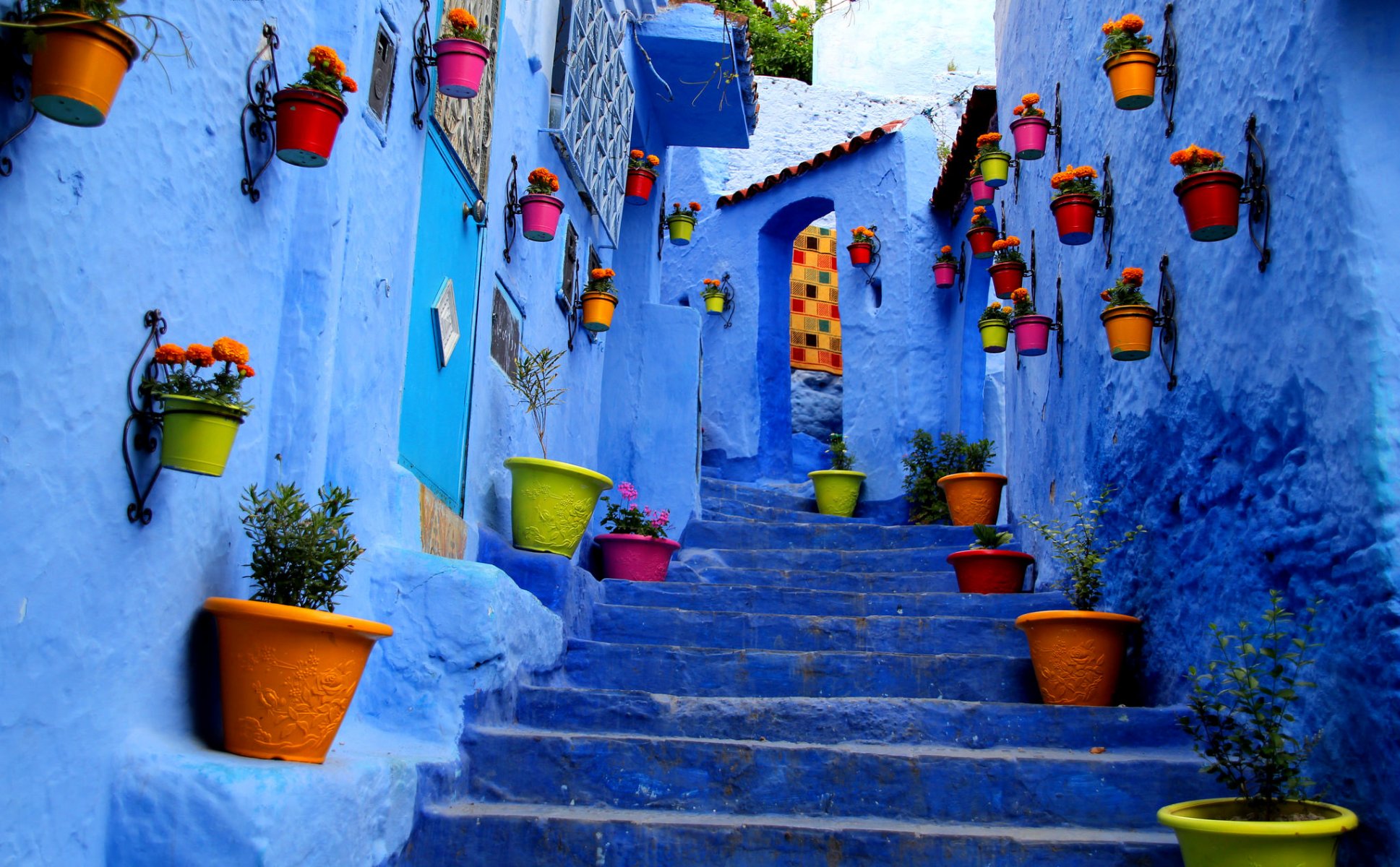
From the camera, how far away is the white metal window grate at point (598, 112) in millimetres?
6383

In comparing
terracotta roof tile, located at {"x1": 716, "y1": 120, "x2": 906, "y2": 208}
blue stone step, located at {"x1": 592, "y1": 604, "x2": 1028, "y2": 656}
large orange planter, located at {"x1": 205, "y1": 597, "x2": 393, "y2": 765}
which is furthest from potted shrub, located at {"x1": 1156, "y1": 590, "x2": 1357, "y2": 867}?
terracotta roof tile, located at {"x1": 716, "y1": 120, "x2": 906, "y2": 208}

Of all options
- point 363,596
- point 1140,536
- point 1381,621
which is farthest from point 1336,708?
point 363,596

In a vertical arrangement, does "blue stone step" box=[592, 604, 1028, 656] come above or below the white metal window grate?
below

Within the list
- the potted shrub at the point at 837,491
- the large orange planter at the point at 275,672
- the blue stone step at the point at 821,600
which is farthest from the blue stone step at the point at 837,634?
the potted shrub at the point at 837,491

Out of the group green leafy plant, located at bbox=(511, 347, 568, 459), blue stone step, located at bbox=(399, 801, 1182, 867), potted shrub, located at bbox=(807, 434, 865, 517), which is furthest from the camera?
potted shrub, located at bbox=(807, 434, 865, 517)

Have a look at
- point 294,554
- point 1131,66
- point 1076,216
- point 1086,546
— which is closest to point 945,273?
point 1076,216

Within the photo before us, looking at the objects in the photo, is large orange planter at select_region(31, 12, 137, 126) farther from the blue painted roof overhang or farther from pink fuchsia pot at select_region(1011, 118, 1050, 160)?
the blue painted roof overhang

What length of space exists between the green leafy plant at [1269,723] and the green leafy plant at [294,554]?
7.60 feet

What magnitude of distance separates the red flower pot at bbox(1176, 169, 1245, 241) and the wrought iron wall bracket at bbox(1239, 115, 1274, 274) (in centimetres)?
5

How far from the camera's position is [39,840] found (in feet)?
7.39

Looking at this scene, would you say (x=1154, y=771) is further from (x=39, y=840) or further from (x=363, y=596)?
(x=39, y=840)

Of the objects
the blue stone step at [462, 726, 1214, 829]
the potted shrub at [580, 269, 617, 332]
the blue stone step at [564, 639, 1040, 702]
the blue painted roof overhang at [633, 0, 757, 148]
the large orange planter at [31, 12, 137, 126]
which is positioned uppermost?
the blue painted roof overhang at [633, 0, 757, 148]

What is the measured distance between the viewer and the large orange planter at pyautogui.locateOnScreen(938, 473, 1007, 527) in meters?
7.66

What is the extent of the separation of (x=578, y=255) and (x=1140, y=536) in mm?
3718
